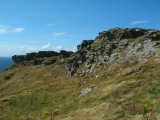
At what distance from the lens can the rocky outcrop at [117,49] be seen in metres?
41.2

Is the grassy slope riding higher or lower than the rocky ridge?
lower

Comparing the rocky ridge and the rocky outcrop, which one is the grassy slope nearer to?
the rocky ridge

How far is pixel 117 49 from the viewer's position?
158 feet

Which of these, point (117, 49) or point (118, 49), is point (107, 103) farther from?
point (117, 49)

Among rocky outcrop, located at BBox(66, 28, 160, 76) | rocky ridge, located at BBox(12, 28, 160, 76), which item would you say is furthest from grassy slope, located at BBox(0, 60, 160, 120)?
rocky outcrop, located at BBox(66, 28, 160, 76)

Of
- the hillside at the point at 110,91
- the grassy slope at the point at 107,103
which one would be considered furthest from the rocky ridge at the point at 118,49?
the grassy slope at the point at 107,103

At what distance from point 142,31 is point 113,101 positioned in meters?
32.0

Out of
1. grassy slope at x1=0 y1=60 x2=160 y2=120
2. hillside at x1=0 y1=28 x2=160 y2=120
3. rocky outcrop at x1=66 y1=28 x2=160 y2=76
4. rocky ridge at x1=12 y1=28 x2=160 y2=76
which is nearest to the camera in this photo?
grassy slope at x1=0 y1=60 x2=160 y2=120

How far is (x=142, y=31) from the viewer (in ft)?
166

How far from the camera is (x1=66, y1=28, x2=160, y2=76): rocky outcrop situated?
135ft

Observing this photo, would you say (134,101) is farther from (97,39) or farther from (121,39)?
(97,39)

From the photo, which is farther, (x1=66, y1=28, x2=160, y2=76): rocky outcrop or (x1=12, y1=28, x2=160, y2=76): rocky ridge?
(x1=66, y1=28, x2=160, y2=76): rocky outcrop

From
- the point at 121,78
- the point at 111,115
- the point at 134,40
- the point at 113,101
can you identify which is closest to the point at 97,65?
the point at 134,40

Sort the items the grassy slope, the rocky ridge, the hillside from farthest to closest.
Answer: the rocky ridge, the hillside, the grassy slope
